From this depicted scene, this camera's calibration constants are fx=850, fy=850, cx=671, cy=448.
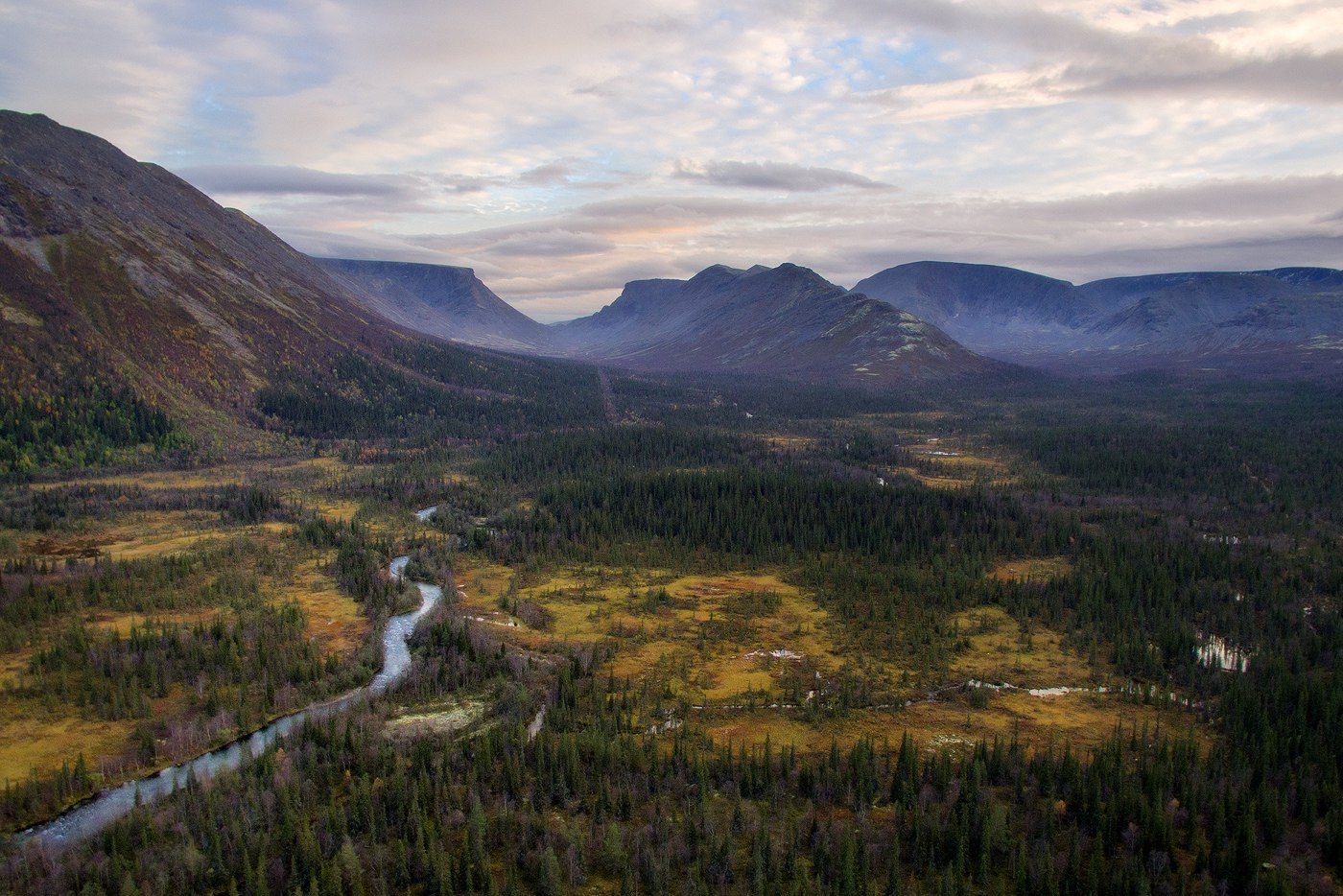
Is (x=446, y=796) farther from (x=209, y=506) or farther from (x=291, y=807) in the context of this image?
(x=209, y=506)

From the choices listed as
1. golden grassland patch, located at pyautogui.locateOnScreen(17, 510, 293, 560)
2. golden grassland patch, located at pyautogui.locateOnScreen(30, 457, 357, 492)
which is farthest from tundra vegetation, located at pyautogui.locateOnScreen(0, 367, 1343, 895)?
golden grassland patch, located at pyautogui.locateOnScreen(30, 457, 357, 492)

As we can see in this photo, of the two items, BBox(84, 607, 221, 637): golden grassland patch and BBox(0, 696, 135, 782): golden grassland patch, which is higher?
BBox(84, 607, 221, 637): golden grassland patch

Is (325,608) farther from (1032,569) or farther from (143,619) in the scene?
(1032,569)

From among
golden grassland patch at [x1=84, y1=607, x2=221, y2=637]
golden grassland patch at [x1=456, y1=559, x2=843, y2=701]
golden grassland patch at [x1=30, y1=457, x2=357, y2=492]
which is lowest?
golden grassland patch at [x1=456, y1=559, x2=843, y2=701]

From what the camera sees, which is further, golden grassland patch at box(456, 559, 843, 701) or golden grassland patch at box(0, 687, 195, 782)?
golden grassland patch at box(456, 559, 843, 701)

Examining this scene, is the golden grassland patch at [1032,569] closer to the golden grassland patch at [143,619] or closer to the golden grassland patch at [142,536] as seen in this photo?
the golden grassland patch at [143,619]

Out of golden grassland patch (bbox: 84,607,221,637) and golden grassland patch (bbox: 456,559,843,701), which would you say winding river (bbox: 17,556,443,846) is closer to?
golden grassland patch (bbox: 456,559,843,701)

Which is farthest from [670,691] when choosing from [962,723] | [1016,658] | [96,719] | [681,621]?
[96,719]

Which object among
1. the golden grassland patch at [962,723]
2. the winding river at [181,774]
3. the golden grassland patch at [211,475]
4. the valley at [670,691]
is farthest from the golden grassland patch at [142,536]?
the golden grassland patch at [962,723]

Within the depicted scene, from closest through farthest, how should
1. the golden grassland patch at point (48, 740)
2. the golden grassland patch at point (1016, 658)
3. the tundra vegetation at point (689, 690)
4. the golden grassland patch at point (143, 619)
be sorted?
1. the tundra vegetation at point (689, 690)
2. the golden grassland patch at point (48, 740)
3. the golden grassland patch at point (1016, 658)
4. the golden grassland patch at point (143, 619)
